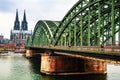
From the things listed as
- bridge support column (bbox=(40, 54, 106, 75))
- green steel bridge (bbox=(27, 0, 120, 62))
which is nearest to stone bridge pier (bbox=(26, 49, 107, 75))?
bridge support column (bbox=(40, 54, 106, 75))

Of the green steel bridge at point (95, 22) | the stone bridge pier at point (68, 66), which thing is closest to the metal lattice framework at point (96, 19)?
the green steel bridge at point (95, 22)

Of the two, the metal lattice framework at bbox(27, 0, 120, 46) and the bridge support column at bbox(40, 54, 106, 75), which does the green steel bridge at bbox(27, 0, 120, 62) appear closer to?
the metal lattice framework at bbox(27, 0, 120, 46)

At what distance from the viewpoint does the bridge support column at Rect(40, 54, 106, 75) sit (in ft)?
243

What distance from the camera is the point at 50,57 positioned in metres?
76.4

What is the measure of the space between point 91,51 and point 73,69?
102 ft

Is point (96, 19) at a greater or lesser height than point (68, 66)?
greater

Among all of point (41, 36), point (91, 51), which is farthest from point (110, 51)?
point (41, 36)

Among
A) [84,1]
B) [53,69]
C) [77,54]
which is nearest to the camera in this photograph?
[77,54]

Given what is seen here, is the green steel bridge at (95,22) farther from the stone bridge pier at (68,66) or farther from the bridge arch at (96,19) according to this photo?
the stone bridge pier at (68,66)

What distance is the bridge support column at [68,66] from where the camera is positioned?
7404 cm

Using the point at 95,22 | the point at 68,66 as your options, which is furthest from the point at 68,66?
the point at 95,22

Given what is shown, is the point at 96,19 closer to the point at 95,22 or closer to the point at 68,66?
the point at 95,22

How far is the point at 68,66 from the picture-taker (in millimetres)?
75125

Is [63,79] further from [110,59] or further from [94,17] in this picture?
[110,59]
